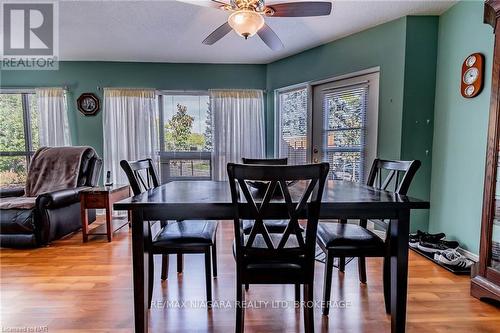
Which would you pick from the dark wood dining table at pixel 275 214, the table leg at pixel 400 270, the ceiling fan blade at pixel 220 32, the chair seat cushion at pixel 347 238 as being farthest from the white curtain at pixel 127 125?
the table leg at pixel 400 270

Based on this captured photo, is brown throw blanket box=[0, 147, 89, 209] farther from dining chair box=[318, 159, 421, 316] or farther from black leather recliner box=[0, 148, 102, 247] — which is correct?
dining chair box=[318, 159, 421, 316]

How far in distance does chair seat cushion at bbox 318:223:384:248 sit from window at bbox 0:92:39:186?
456 cm

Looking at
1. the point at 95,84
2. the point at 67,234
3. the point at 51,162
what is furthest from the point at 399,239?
the point at 95,84

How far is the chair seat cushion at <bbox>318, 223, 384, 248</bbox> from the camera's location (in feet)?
5.47

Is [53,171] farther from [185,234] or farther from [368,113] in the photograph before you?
[368,113]

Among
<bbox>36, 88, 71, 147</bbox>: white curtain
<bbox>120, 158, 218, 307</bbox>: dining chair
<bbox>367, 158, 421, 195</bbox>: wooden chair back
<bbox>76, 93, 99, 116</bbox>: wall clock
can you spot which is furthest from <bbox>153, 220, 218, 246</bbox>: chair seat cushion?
<bbox>36, 88, 71, 147</bbox>: white curtain

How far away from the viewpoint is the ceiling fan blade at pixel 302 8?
6.15 feet

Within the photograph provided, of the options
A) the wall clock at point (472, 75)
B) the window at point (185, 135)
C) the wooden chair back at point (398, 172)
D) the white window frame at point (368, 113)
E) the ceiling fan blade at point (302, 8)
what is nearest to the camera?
the wooden chair back at point (398, 172)

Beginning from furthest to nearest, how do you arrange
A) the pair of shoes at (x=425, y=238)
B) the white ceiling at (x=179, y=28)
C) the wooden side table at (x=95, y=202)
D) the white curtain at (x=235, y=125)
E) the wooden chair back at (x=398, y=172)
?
1. the white curtain at (x=235, y=125)
2. the wooden side table at (x=95, y=202)
3. the pair of shoes at (x=425, y=238)
4. the white ceiling at (x=179, y=28)
5. the wooden chair back at (x=398, y=172)

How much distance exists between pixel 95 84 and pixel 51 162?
1.42 m

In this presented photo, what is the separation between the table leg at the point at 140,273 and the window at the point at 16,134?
3.94 m

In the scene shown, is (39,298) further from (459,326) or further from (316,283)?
(459,326)

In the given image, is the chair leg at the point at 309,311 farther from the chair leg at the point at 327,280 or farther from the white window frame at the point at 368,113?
the white window frame at the point at 368,113

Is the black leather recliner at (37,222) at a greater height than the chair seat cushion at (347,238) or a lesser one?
lesser
